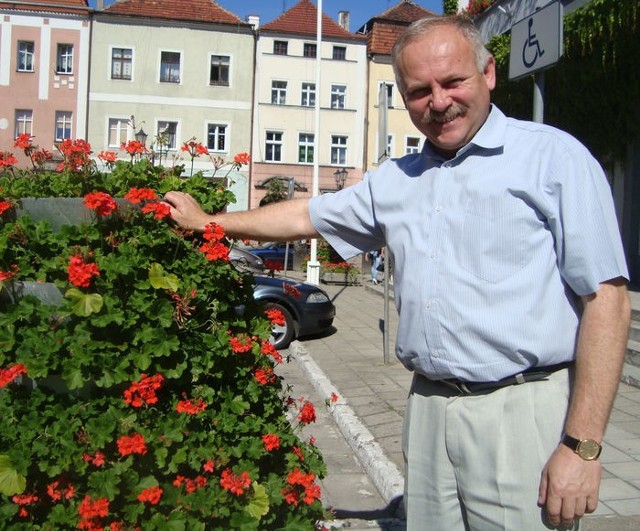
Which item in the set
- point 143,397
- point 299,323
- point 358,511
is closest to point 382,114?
point 299,323

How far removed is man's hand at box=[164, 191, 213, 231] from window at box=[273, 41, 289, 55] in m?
37.2

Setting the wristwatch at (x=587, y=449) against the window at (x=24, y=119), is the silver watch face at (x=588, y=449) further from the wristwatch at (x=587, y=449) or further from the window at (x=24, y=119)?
the window at (x=24, y=119)

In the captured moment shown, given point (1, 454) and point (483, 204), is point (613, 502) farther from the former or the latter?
point (1, 454)

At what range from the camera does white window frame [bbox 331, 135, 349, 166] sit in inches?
1515

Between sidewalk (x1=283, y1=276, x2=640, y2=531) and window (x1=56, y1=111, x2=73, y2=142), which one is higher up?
window (x1=56, y1=111, x2=73, y2=142)

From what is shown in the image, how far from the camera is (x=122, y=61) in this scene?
36.4m

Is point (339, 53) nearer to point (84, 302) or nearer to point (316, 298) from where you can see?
point (316, 298)

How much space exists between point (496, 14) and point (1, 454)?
12372 mm

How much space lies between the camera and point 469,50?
2.06m

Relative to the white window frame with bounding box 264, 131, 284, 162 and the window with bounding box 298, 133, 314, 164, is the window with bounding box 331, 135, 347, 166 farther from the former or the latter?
the white window frame with bounding box 264, 131, 284, 162

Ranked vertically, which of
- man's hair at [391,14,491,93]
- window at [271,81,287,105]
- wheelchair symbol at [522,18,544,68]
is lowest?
man's hair at [391,14,491,93]

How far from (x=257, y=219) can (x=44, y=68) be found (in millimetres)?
36378

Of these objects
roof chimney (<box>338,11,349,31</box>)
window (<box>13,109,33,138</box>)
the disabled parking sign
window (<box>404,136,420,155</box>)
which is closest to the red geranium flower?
the disabled parking sign

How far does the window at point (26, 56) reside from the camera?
3547cm
